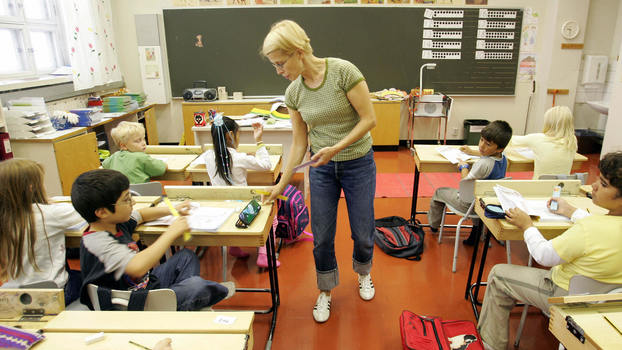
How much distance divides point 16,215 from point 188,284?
71cm

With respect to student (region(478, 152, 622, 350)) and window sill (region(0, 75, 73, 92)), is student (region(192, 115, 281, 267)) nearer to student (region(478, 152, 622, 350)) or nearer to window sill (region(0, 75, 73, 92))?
student (region(478, 152, 622, 350))

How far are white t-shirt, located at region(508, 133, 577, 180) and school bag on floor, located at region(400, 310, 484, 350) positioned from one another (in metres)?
1.30

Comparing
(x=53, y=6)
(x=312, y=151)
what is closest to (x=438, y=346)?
(x=312, y=151)

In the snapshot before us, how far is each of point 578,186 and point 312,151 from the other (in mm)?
1476

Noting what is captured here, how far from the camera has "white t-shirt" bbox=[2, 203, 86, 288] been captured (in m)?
1.57

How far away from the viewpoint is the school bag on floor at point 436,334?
1.87 m

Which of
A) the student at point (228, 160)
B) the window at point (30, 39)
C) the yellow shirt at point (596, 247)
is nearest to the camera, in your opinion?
the yellow shirt at point (596, 247)

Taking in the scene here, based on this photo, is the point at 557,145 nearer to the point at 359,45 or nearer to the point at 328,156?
the point at 328,156

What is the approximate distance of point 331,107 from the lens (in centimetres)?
174

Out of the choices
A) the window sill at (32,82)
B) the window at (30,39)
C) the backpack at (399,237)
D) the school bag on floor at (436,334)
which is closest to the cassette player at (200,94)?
the window sill at (32,82)

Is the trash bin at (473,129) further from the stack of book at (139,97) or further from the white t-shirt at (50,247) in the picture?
the white t-shirt at (50,247)

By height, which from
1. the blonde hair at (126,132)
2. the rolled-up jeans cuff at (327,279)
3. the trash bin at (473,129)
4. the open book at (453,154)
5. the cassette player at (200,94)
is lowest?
the rolled-up jeans cuff at (327,279)

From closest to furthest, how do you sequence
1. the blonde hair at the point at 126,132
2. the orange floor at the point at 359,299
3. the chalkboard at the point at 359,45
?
1. the orange floor at the point at 359,299
2. the blonde hair at the point at 126,132
3. the chalkboard at the point at 359,45

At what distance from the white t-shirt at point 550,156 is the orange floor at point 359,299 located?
0.66 meters
